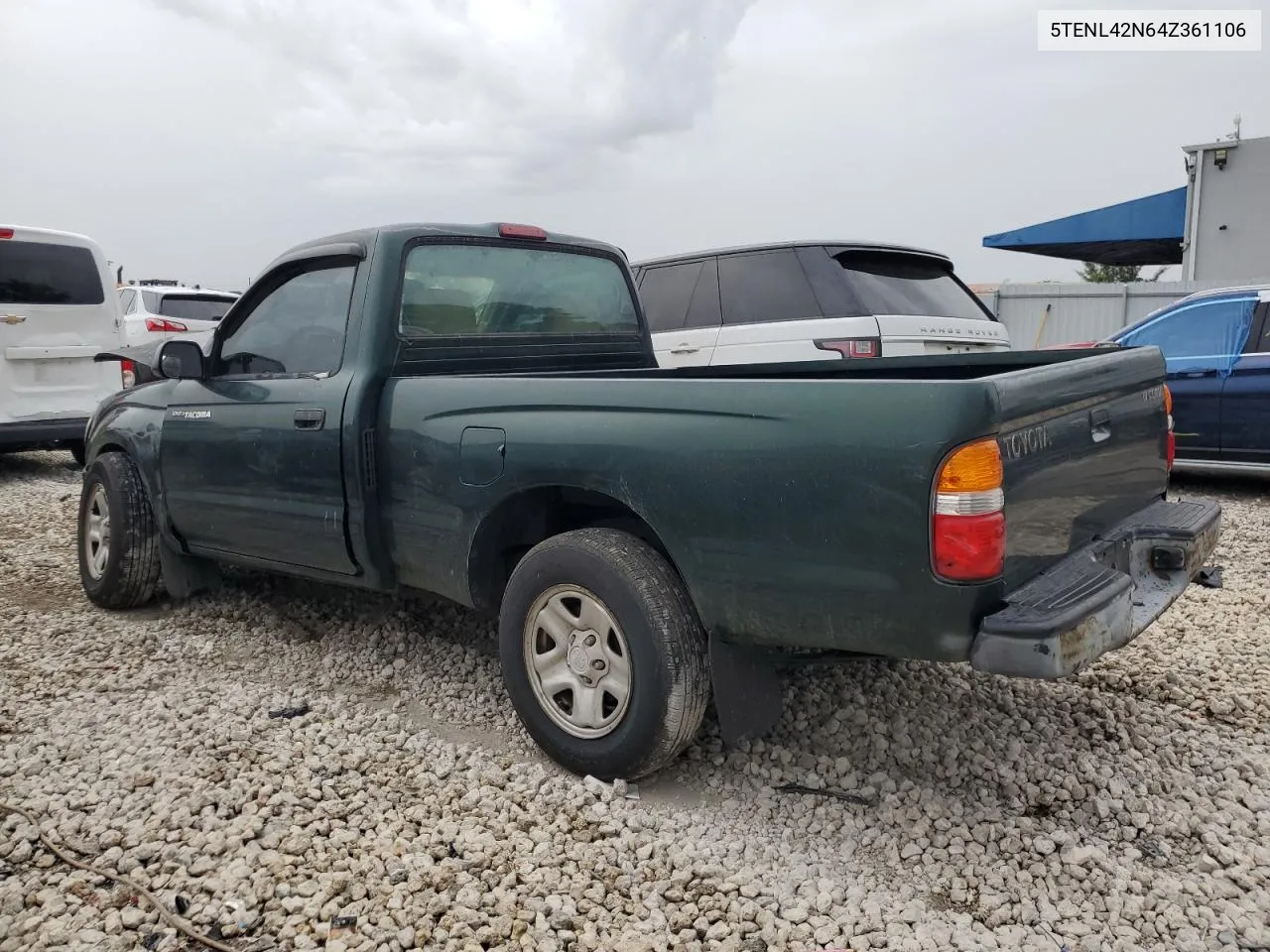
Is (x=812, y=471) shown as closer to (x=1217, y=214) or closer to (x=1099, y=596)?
(x=1099, y=596)

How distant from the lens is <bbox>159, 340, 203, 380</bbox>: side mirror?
14.4 feet

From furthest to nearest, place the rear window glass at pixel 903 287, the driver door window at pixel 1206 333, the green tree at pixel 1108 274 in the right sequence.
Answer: the green tree at pixel 1108 274, the driver door window at pixel 1206 333, the rear window glass at pixel 903 287

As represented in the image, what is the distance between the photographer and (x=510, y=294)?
13.9 ft

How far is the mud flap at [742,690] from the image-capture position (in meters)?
2.92

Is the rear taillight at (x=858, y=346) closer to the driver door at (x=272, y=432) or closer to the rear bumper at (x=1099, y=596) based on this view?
the rear bumper at (x=1099, y=596)

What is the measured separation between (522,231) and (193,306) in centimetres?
955

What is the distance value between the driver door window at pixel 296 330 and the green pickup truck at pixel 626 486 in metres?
0.02

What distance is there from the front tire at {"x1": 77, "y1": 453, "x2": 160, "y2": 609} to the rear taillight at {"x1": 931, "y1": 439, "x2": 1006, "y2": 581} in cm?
398

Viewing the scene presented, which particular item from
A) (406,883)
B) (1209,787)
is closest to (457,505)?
(406,883)

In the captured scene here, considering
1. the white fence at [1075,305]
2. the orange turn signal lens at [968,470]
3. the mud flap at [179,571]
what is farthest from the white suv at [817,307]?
the white fence at [1075,305]

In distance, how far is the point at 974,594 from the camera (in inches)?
95.2

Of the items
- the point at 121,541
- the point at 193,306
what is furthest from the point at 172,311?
the point at 121,541

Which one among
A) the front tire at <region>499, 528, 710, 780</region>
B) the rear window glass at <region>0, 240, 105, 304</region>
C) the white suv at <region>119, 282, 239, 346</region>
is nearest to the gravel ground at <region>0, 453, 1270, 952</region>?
the front tire at <region>499, 528, 710, 780</region>

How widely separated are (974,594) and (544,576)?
52.5 inches
